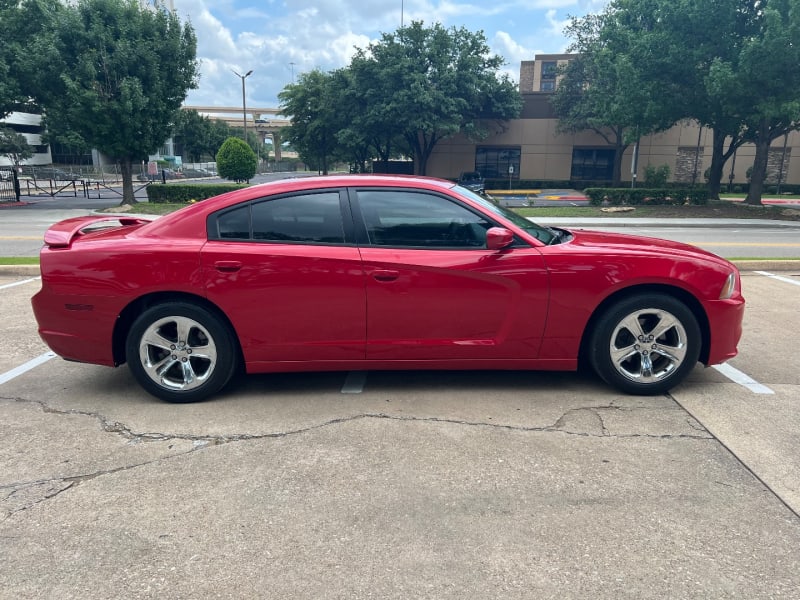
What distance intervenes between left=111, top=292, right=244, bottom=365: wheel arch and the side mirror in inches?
72.9

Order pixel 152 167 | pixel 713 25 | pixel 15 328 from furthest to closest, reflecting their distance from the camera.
Answer: pixel 152 167 < pixel 713 25 < pixel 15 328

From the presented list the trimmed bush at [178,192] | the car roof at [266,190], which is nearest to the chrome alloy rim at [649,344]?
the car roof at [266,190]

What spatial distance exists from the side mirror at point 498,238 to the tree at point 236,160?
80.8ft

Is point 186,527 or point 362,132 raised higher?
point 362,132

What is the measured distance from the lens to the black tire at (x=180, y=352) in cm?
403

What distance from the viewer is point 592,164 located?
141 ft

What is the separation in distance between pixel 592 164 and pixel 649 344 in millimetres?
41849

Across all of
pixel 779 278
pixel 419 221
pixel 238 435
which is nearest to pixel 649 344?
→ pixel 419 221

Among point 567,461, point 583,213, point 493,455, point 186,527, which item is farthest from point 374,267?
point 583,213

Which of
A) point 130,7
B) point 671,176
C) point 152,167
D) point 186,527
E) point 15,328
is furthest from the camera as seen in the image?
point 671,176

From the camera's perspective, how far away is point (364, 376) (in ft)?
15.4

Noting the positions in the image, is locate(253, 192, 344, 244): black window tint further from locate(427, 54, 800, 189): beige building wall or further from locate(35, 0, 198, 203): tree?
locate(427, 54, 800, 189): beige building wall

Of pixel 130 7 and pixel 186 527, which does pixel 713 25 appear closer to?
pixel 130 7

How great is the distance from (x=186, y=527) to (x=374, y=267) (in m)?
1.96
